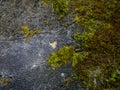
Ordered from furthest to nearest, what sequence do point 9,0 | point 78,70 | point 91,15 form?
1. point 9,0
2. point 91,15
3. point 78,70

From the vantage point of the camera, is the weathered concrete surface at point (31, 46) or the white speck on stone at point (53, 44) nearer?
the weathered concrete surface at point (31, 46)

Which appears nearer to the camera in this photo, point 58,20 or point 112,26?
point 112,26

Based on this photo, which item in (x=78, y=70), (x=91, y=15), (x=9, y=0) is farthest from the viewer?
(x=9, y=0)

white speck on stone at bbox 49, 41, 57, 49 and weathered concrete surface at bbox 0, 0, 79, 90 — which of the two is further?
white speck on stone at bbox 49, 41, 57, 49

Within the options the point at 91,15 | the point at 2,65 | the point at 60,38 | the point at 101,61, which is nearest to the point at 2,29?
the point at 2,65

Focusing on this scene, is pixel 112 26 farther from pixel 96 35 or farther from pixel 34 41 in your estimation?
pixel 34 41

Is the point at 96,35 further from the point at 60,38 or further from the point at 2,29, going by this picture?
the point at 2,29

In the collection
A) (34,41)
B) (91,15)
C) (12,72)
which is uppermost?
(91,15)

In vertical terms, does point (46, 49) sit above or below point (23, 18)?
below
